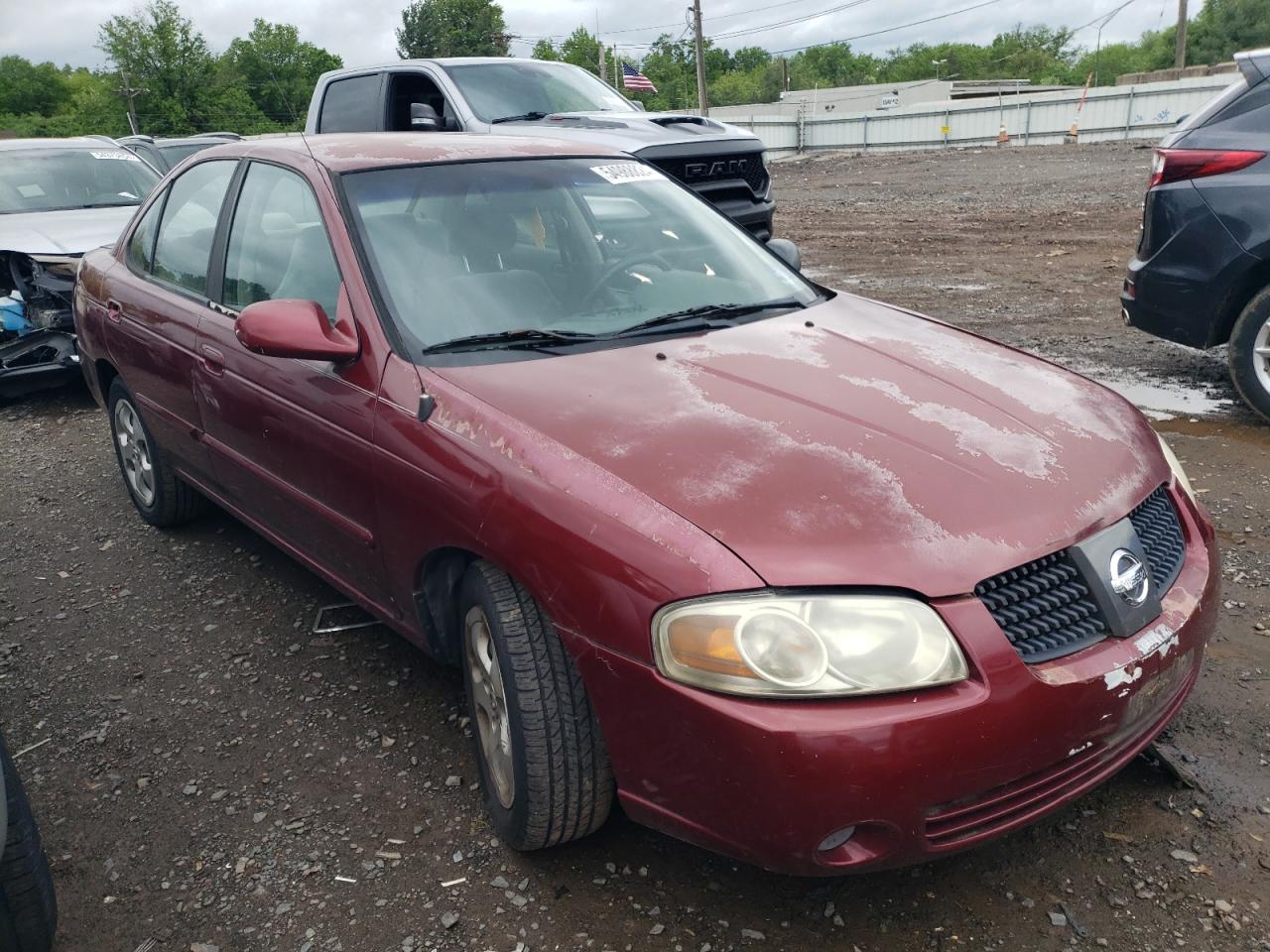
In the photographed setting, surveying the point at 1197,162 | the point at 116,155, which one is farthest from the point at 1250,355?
the point at 116,155

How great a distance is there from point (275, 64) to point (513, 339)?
4030 inches

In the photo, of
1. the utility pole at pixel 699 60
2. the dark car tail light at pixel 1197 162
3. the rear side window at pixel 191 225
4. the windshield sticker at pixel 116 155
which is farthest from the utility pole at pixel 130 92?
the dark car tail light at pixel 1197 162

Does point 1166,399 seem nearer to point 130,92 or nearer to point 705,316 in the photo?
point 705,316

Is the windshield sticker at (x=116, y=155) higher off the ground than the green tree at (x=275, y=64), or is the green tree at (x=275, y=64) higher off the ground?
the green tree at (x=275, y=64)

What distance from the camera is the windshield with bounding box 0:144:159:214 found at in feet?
28.2

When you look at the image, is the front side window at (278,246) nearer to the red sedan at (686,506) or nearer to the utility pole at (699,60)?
the red sedan at (686,506)

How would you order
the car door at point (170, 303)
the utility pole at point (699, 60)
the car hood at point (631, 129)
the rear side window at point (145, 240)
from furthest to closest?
the utility pole at point (699, 60) → the car hood at point (631, 129) → the rear side window at point (145, 240) → the car door at point (170, 303)

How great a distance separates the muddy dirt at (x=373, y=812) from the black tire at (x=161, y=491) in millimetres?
122

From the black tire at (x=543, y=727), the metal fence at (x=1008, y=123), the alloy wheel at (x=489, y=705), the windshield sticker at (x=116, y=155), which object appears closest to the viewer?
the black tire at (x=543, y=727)

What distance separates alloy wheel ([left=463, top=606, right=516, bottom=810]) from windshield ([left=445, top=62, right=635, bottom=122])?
6.52m

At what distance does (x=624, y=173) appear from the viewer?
384 centimetres

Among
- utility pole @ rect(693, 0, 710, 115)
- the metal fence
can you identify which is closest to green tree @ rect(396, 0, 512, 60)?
utility pole @ rect(693, 0, 710, 115)

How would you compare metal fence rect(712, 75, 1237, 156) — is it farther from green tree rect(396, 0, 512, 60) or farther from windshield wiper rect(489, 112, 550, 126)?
green tree rect(396, 0, 512, 60)

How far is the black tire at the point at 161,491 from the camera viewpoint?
183 inches
